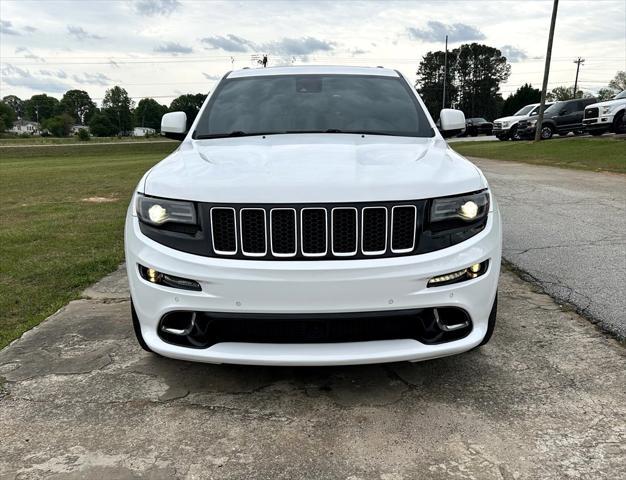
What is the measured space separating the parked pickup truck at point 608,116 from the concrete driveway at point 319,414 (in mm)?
19440

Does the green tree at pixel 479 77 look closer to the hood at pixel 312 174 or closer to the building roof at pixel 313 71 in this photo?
the building roof at pixel 313 71

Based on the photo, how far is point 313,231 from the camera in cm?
241

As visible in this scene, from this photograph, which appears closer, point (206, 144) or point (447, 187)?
point (447, 187)

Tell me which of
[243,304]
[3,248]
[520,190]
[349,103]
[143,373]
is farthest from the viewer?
[520,190]

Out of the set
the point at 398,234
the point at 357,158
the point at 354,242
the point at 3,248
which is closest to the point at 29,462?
the point at 354,242

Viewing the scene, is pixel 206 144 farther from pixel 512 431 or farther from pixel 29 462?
pixel 512 431

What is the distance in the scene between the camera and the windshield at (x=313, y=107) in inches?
144

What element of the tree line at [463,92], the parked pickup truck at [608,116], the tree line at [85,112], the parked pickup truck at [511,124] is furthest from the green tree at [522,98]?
the tree line at [85,112]

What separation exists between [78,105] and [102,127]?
39.1 meters

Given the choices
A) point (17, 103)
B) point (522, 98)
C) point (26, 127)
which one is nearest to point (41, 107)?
point (26, 127)

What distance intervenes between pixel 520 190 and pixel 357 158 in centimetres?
804

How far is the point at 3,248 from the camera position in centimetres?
629

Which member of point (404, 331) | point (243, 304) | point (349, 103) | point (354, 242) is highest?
point (349, 103)

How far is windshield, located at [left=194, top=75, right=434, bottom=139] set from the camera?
3.67 metres
